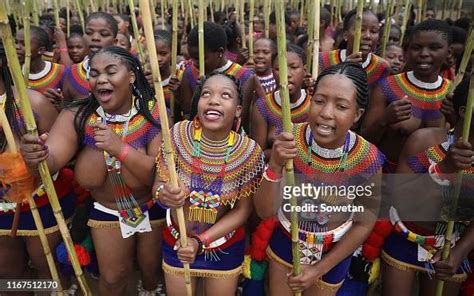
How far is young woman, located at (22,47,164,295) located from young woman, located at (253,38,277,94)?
1.57 metres

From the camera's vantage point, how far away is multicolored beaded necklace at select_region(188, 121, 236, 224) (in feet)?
6.45

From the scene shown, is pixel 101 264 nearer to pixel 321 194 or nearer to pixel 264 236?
pixel 264 236

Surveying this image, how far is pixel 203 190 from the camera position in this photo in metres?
Answer: 1.98

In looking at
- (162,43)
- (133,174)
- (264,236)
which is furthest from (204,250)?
(162,43)

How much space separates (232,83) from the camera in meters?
2.08

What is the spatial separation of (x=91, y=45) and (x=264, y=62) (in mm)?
1535

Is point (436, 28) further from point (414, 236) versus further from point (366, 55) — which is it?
point (414, 236)

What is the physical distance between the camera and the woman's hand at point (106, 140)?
186cm

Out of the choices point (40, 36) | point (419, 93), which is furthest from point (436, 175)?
point (40, 36)

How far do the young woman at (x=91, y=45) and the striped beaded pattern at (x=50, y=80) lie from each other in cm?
6

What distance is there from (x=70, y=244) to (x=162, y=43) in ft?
7.02

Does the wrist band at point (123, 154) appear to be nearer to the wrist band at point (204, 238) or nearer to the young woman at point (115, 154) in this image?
the young woman at point (115, 154)

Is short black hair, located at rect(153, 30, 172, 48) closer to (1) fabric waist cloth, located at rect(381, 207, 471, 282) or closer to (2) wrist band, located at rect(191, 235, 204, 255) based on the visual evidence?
(2) wrist band, located at rect(191, 235, 204, 255)

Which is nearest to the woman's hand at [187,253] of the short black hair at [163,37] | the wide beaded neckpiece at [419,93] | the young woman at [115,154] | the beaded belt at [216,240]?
the beaded belt at [216,240]
